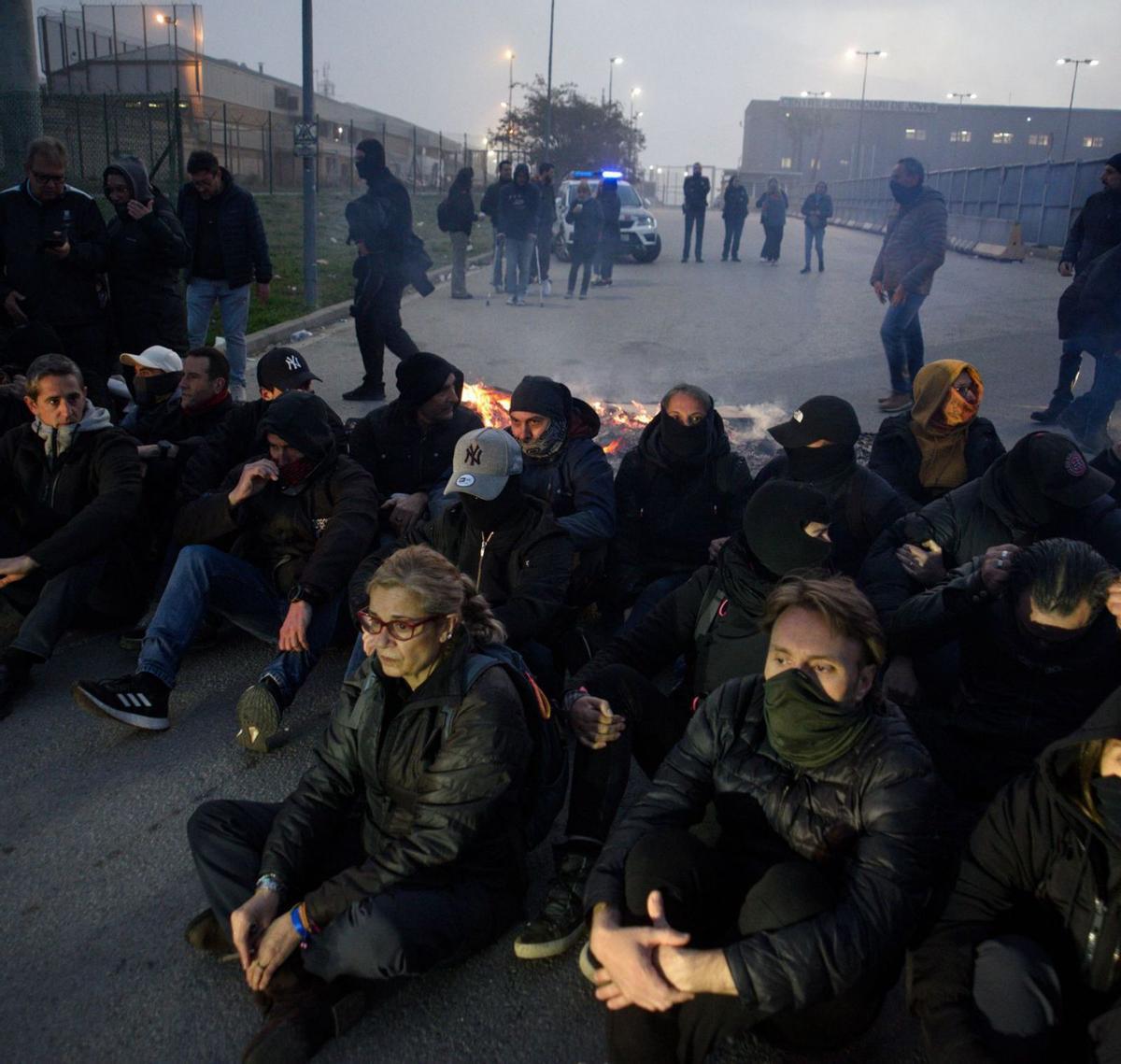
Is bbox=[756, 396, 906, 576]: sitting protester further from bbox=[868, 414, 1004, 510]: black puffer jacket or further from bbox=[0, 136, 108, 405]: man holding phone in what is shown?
bbox=[0, 136, 108, 405]: man holding phone

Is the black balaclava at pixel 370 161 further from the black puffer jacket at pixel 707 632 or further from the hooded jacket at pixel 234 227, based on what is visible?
the black puffer jacket at pixel 707 632

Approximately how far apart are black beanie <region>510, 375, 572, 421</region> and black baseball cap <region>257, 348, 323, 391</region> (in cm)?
144

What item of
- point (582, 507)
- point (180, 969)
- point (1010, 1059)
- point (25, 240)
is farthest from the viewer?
point (25, 240)

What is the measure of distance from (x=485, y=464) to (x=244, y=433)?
1992 millimetres

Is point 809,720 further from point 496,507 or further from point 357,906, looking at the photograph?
point 496,507

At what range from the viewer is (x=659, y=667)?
3.89 m

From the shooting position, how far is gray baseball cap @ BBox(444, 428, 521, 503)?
4.13m

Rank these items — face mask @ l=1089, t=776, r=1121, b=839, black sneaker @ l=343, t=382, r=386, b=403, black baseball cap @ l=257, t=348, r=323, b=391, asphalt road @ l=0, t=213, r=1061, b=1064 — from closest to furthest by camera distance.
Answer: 1. face mask @ l=1089, t=776, r=1121, b=839
2. asphalt road @ l=0, t=213, r=1061, b=1064
3. black baseball cap @ l=257, t=348, r=323, b=391
4. black sneaker @ l=343, t=382, r=386, b=403

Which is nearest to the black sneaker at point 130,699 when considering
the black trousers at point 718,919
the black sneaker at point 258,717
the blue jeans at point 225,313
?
the black sneaker at point 258,717

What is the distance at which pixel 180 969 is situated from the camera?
3.03 metres

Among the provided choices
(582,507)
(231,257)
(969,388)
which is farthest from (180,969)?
(231,257)

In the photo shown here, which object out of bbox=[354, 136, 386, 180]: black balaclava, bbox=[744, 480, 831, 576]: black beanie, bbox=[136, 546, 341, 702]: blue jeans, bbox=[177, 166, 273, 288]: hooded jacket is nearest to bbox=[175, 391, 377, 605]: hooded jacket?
bbox=[136, 546, 341, 702]: blue jeans

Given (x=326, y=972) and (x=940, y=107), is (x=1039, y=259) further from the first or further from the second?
(x=940, y=107)

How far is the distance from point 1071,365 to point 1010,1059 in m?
7.77
